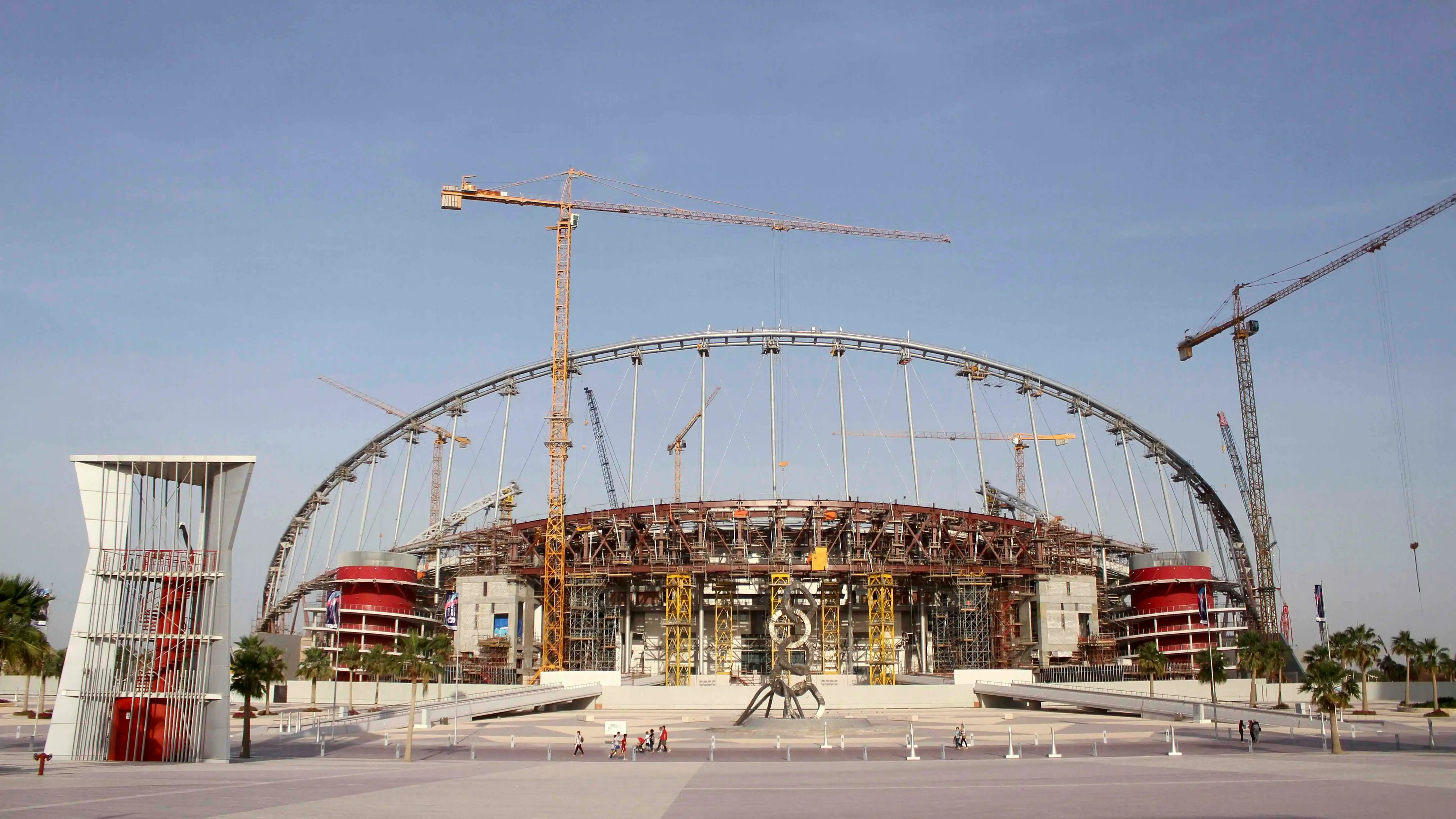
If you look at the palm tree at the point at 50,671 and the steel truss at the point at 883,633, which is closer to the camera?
the palm tree at the point at 50,671

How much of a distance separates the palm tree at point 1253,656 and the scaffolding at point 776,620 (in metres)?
37.4

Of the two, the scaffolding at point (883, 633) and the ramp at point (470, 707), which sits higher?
the scaffolding at point (883, 633)

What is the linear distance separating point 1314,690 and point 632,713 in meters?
52.6

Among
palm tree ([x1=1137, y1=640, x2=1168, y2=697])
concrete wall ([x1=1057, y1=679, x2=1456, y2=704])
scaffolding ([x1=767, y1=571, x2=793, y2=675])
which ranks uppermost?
scaffolding ([x1=767, y1=571, x2=793, y2=675])

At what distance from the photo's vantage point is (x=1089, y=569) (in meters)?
138

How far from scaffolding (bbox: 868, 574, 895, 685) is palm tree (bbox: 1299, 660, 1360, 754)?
54.8 meters

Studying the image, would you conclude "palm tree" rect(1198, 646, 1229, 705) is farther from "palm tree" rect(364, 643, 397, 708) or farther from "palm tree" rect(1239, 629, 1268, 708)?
"palm tree" rect(364, 643, 397, 708)

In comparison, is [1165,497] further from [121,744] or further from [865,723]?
[121,744]

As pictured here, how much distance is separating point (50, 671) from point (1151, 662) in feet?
311

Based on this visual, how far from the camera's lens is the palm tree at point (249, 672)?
55.2 metres

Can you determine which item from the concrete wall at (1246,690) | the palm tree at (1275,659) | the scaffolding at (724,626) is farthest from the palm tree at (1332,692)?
the scaffolding at (724,626)

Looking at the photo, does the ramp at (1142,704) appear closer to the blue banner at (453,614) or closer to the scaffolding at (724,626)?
the scaffolding at (724,626)

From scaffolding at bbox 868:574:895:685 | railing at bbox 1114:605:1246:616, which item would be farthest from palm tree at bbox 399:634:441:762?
railing at bbox 1114:605:1246:616

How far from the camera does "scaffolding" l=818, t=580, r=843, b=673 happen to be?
121938 millimetres
